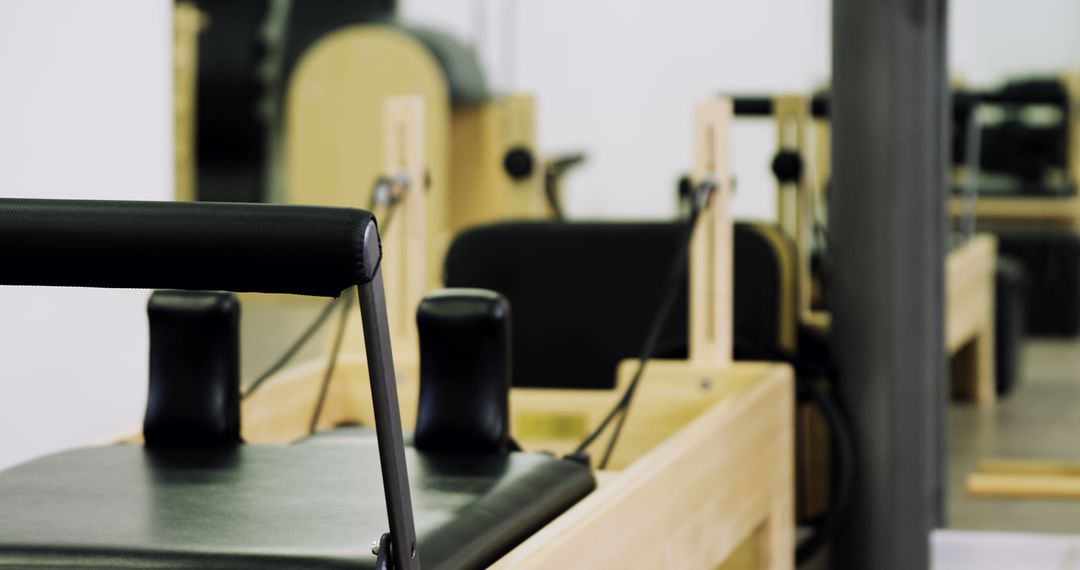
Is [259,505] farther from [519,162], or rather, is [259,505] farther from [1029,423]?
[1029,423]

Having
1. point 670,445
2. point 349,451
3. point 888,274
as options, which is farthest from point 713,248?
point 349,451

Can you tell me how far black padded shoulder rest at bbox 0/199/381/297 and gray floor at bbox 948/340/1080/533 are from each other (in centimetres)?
220

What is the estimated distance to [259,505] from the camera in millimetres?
1130

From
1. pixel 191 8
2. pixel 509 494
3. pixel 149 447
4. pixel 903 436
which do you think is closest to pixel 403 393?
pixel 903 436

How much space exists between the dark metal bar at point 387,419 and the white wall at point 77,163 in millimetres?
786

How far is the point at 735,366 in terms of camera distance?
2201mm

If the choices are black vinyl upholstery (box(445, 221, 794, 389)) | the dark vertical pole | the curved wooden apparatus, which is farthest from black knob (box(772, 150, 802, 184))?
the curved wooden apparatus

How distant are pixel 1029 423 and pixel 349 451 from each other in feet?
7.47

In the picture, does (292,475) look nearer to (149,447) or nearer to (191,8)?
(149,447)

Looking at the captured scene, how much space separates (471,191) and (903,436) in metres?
3.35

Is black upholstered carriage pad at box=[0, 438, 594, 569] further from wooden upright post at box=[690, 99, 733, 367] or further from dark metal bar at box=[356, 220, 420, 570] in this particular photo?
wooden upright post at box=[690, 99, 733, 367]

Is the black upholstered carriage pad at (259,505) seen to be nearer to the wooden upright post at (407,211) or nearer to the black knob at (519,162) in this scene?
the wooden upright post at (407,211)

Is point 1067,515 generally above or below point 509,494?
below

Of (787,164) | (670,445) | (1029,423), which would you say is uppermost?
(787,164)
